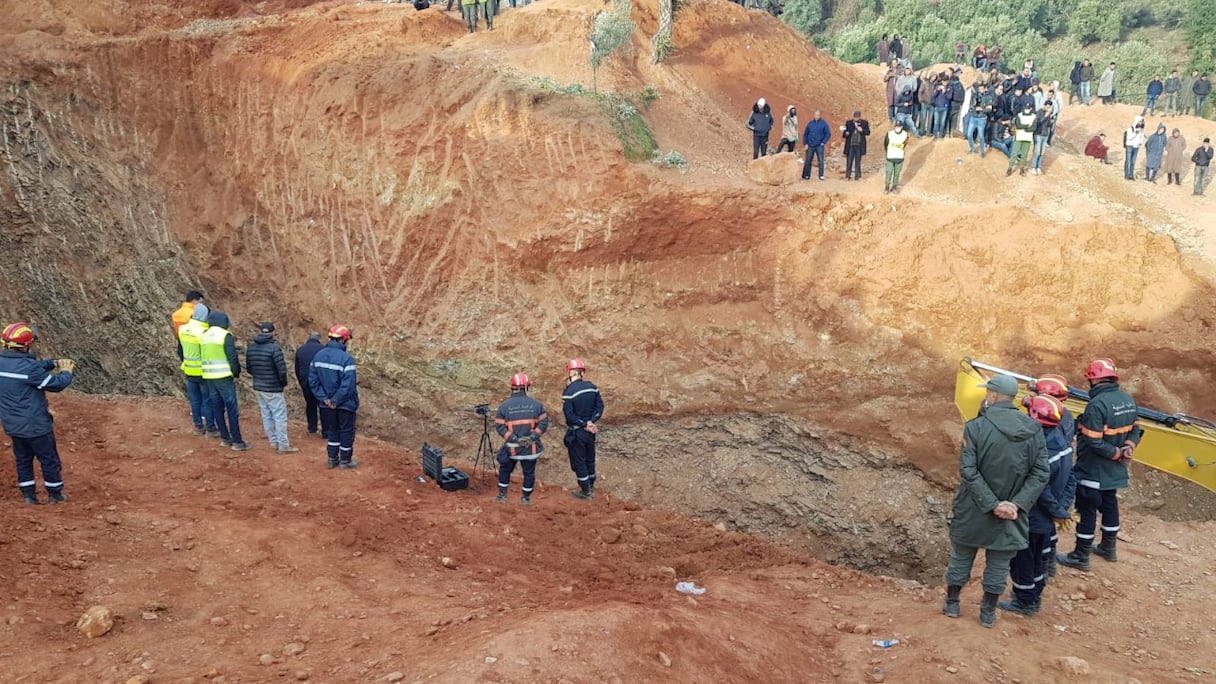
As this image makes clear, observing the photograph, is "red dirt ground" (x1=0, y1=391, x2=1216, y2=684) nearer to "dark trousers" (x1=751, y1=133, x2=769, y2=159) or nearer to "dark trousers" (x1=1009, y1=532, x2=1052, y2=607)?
"dark trousers" (x1=1009, y1=532, x2=1052, y2=607)

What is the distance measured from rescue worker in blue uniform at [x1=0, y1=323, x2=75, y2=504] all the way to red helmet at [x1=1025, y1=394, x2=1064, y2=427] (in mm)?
8960

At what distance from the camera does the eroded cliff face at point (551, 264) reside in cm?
1304

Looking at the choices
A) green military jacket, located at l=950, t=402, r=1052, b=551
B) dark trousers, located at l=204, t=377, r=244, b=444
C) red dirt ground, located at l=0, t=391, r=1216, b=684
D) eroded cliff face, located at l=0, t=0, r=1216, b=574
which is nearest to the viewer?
red dirt ground, located at l=0, t=391, r=1216, b=684

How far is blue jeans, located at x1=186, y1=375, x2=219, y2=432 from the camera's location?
10781 millimetres

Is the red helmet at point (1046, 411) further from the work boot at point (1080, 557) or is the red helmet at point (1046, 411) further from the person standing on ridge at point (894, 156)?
the person standing on ridge at point (894, 156)

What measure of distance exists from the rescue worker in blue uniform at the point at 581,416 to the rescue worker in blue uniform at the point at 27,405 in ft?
17.3

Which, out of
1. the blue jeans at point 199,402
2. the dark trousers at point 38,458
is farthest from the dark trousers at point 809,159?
the dark trousers at point 38,458

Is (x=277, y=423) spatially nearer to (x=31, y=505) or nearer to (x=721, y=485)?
(x=31, y=505)

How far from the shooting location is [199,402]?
35.9ft

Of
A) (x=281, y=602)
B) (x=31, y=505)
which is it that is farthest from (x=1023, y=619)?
(x=31, y=505)

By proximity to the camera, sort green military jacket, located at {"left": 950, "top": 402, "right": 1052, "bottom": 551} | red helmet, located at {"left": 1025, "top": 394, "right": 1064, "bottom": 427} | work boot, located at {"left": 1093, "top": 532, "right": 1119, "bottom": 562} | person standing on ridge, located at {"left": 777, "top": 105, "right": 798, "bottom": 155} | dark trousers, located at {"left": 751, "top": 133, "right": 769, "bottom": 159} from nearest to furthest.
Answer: green military jacket, located at {"left": 950, "top": 402, "right": 1052, "bottom": 551}, red helmet, located at {"left": 1025, "top": 394, "right": 1064, "bottom": 427}, work boot, located at {"left": 1093, "top": 532, "right": 1119, "bottom": 562}, dark trousers, located at {"left": 751, "top": 133, "right": 769, "bottom": 159}, person standing on ridge, located at {"left": 777, "top": 105, "right": 798, "bottom": 155}

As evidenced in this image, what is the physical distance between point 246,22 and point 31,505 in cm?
1291

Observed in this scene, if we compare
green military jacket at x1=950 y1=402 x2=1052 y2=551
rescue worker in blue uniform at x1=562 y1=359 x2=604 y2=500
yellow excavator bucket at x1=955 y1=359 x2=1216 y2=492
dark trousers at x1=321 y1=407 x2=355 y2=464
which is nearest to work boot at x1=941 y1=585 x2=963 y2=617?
green military jacket at x1=950 y1=402 x2=1052 y2=551

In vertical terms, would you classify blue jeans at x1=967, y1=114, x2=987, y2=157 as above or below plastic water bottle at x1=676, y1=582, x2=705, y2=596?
above
